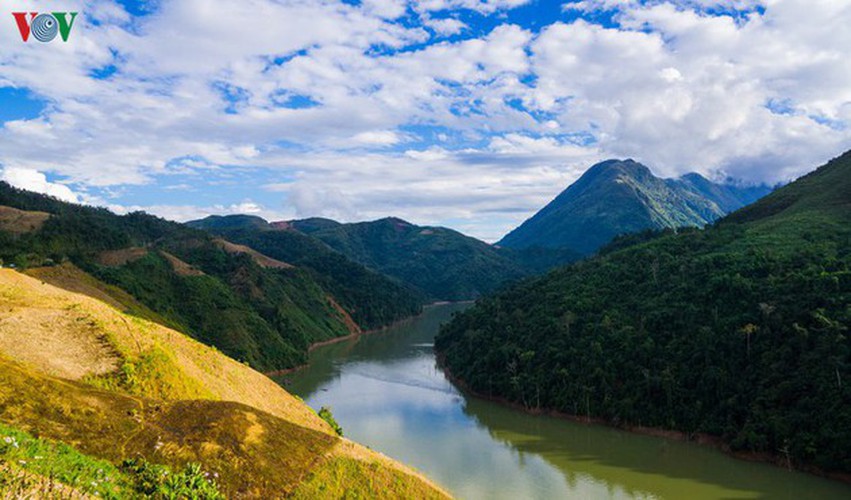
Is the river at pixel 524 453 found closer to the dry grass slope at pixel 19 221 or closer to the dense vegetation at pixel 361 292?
the dry grass slope at pixel 19 221

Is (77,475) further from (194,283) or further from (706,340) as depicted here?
(194,283)

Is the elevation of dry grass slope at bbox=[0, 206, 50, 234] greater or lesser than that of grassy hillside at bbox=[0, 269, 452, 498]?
greater

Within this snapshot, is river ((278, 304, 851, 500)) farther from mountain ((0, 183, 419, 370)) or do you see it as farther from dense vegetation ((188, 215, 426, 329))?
dense vegetation ((188, 215, 426, 329))

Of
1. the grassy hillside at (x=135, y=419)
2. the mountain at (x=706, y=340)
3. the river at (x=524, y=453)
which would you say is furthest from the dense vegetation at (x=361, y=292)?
the grassy hillside at (x=135, y=419)

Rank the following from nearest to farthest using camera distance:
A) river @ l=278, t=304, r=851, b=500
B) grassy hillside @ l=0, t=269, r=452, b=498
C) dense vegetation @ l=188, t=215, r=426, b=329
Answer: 1. grassy hillside @ l=0, t=269, r=452, b=498
2. river @ l=278, t=304, r=851, b=500
3. dense vegetation @ l=188, t=215, r=426, b=329

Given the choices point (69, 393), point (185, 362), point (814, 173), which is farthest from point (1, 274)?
point (814, 173)

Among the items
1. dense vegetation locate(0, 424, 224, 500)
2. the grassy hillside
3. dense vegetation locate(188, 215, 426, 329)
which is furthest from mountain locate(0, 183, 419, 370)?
dense vegetation locate(0, 424, 224, 500)

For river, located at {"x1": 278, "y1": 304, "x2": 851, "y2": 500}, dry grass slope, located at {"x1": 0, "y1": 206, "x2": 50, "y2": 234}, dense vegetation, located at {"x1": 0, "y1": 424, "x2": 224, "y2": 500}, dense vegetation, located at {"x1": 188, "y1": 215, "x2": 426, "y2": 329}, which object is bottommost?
river, located at {"x1": 278, "y1": 304, "x2": 851, "y2": 500}
